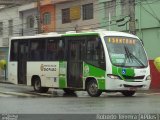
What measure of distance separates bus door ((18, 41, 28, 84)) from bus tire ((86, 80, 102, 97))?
16.8ft

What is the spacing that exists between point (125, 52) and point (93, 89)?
7.26 feet

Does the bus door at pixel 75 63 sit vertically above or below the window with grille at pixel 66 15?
below

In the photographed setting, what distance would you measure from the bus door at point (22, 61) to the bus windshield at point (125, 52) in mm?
6137

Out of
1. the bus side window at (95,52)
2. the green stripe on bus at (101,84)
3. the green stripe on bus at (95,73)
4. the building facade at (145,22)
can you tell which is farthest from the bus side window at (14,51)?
the building facade at (145,22)

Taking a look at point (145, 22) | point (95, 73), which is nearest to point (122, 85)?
point (95, 73)

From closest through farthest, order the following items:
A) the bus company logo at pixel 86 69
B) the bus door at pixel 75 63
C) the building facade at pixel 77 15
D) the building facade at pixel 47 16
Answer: the bus company logo at pixel 86 69 → the bus door at pixel 75 63 → the building facade at pixel 77 15 → the building facade at pixel 47 16

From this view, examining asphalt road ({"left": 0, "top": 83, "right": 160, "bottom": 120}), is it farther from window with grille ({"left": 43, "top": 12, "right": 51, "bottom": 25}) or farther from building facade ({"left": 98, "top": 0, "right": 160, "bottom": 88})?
window with grille ({"left": 43, "top": 12, "right": 51, "bottom": 25})

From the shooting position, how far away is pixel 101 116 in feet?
40.7

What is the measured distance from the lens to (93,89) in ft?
73.9

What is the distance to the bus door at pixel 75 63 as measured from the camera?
23055 mm

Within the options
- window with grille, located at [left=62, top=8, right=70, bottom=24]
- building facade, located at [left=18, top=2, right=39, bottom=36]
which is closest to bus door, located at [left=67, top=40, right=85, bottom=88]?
window with grille, located at [left=62, top=8, right=70, bottom=24]

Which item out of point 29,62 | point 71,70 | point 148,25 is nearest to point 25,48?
point 29,62

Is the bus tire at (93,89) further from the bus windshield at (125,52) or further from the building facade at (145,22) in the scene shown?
the building facade at (145,22)

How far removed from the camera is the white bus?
71.4 ft
